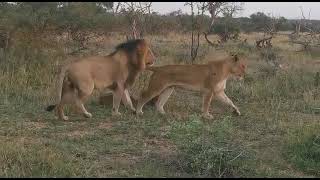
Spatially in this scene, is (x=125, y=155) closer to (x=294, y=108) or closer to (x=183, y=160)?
(x=183, y=160)

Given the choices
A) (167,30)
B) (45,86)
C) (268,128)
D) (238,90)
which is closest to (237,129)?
(268,128)

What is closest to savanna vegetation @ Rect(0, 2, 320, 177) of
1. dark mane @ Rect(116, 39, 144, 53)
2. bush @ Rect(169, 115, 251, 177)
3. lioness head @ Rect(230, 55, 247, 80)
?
bush @ Rect(169, 115, 251, 177)

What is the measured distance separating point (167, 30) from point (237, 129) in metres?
22.4

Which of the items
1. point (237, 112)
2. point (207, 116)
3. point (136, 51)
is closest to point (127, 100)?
point (136, 51)

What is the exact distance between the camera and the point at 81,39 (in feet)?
57.5

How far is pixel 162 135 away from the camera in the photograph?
7945mm

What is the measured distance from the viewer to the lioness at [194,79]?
1003 centimetres

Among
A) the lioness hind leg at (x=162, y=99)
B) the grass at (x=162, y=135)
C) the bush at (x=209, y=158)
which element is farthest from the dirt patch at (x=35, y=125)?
the bush at (x=209, y=158)

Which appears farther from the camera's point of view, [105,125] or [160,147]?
[105,125]

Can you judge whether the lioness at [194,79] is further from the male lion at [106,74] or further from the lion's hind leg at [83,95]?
the lion's hind leg at [83,95]

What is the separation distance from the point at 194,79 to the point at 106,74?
5.45 feet

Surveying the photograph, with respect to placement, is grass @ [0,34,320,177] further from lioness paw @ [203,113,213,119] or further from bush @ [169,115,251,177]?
lioness paw @ [203,113,213,119]

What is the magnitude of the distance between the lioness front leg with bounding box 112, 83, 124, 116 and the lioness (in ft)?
1.38

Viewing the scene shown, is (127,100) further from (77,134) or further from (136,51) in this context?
(77,134)
